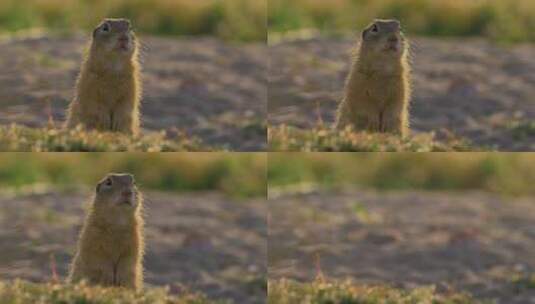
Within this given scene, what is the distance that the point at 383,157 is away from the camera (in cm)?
1752

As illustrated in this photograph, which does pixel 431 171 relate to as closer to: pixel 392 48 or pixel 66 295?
pixel 392 48

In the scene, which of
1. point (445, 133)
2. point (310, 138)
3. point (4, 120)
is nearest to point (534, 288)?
point (445, 133)

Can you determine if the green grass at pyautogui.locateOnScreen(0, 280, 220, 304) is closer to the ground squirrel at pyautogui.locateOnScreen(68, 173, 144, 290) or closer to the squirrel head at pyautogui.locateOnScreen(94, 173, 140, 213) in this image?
the ground squirrel at pyautogui.locateOnScreen(68, 173, 144, 290)

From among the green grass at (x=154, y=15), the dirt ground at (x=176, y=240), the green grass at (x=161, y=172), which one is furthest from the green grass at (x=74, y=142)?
the green grass at (x=154, y=15)

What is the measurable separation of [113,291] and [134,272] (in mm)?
395

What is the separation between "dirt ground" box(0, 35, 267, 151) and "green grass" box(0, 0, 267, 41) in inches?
34.8

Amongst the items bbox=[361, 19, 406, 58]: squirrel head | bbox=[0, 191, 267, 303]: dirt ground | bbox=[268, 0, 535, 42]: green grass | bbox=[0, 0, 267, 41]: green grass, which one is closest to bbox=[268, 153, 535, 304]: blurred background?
bbox=[0, 191, 267, 303]: dirt ground

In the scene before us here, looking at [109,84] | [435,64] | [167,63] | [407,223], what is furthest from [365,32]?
[435,64]

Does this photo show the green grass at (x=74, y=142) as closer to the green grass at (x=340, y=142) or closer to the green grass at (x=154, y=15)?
the green grass at (x=340, y=142)

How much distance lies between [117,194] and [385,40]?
2219 millimetres

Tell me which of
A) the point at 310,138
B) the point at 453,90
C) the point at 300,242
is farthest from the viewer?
the point at 453,90

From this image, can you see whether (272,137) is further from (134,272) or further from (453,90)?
(453,90)

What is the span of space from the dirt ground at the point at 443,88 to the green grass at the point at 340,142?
773mm

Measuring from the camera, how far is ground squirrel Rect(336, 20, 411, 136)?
10.5m
